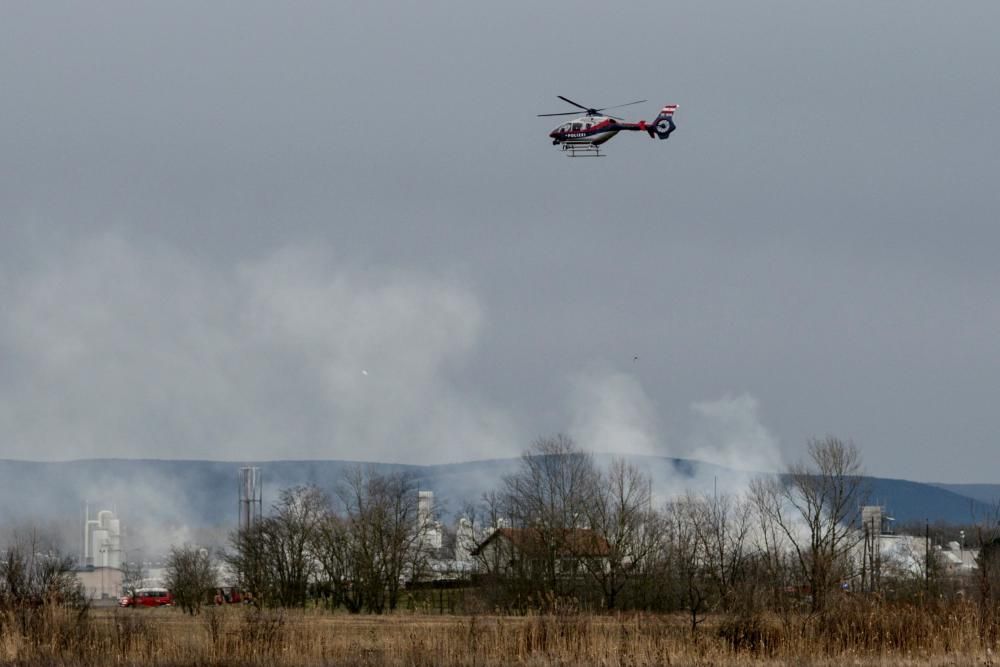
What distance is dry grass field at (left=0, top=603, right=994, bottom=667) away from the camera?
27406mm

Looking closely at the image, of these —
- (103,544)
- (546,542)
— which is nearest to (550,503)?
(546,542)

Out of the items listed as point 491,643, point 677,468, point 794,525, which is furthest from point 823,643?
point 677,468

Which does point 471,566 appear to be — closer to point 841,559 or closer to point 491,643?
point 841,559

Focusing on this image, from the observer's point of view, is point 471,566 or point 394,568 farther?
point 471,566

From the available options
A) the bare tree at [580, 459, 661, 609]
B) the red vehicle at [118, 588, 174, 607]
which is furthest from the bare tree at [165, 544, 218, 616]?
the bare tree at [580, 459, 661, 609]

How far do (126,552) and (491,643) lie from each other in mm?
136242

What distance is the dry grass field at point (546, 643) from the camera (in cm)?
2741

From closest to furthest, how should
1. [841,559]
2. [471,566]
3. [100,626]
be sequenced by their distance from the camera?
[100,626] < [841,559] < [471,566]

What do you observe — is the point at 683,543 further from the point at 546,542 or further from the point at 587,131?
the point at 587,131

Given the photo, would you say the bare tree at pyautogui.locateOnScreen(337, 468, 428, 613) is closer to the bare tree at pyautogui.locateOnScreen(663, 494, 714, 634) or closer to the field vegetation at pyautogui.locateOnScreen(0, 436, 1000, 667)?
the field vegetation at pyautogui.locateOnScreen(0, 436, 1000, 667)

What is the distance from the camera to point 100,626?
106 ft

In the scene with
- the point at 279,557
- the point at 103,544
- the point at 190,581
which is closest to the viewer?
the point at 190,581

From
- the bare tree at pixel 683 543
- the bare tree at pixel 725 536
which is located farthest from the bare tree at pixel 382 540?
the bare tree at pixel 725 536

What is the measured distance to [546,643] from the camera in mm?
29172
